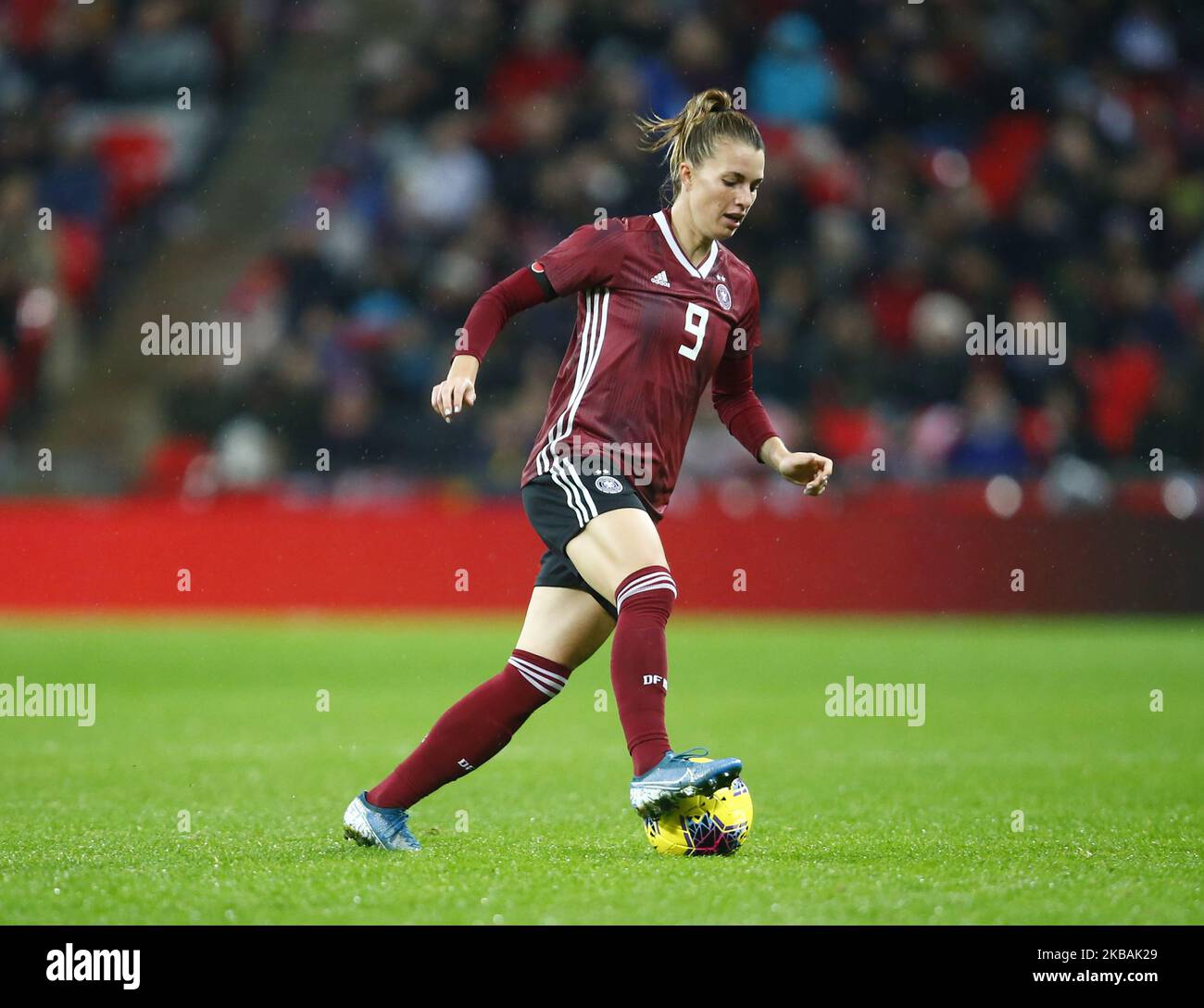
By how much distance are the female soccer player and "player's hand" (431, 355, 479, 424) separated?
0.13 feet

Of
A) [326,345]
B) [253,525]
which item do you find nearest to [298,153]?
[326,345]

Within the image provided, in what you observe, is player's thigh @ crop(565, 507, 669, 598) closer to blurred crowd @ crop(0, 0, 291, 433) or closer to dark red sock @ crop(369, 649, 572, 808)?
dark red sock @ crop(369, 649, 572, 808)

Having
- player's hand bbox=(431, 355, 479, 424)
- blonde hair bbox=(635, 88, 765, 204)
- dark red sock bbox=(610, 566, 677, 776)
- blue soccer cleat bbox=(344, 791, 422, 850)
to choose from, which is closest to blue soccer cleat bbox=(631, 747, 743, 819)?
dark red sock bbox=(610, 566, 677, 776)

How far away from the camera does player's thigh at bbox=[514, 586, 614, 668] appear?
4.78 m

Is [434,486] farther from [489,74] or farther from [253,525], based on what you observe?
[489,74]

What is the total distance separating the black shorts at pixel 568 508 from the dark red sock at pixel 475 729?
238 millimetres

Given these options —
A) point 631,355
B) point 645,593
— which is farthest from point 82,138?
point 645,593

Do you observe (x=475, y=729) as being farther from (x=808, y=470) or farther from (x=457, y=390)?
(x=808, y=470)

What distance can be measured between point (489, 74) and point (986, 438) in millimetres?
6615

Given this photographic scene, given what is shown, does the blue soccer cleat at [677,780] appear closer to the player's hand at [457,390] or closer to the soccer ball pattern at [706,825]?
the soccer ball pattern at [706,825]

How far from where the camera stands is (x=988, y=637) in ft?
42.3

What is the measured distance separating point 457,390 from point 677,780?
1.16 m

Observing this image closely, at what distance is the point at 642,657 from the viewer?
454cm

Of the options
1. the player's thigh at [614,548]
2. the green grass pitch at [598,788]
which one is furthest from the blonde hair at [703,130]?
the green grass pitch at [598,788]
